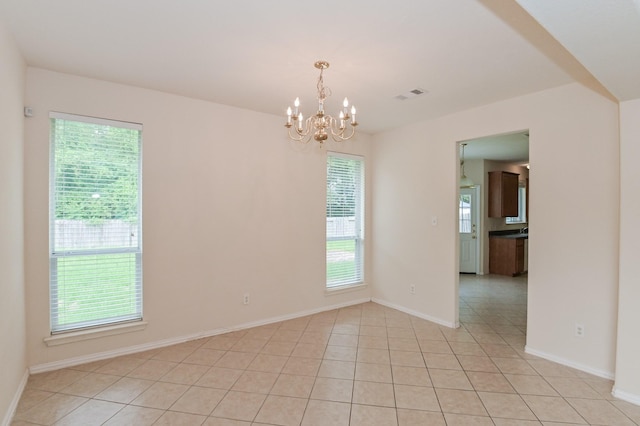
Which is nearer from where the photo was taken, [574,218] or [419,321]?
[574,218]

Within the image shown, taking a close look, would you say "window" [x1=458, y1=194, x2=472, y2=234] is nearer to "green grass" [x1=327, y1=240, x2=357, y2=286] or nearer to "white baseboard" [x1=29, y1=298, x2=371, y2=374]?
"green grass" [x1=327, y1=240, x2=357, y2=286]

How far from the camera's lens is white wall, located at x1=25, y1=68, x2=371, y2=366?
9.04ft

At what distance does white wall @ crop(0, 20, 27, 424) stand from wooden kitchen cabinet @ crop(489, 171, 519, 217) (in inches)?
308

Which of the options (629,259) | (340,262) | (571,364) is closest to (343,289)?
(340,262)

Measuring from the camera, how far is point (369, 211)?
504cm

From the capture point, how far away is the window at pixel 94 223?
9.31ft

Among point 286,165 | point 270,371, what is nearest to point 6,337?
point 270,371

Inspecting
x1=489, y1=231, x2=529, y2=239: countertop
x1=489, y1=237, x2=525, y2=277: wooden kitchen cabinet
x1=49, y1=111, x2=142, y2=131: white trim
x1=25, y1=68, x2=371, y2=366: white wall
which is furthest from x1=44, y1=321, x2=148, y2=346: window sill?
x1=489, y1=231, x2=529, y2=239: countertop

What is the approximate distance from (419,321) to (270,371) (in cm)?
219

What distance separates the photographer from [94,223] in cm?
299

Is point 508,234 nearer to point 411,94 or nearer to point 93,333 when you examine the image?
point 411,94

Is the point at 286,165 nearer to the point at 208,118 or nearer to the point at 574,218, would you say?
the point at 208,118

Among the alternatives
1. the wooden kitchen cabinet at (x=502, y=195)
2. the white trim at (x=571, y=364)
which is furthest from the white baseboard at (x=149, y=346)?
the wooden kitchen cabinet at (x=502, y=195)

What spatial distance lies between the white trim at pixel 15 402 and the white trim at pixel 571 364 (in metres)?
4.28
